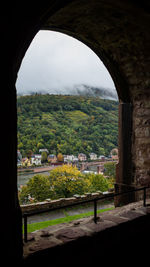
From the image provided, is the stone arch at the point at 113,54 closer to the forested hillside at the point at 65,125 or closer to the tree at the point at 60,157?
the forested hillside at the point at 65,125

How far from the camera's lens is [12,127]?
1966mm

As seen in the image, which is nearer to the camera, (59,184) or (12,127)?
(12,127)

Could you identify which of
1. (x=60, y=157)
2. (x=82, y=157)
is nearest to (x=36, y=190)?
(x=60, y=157)

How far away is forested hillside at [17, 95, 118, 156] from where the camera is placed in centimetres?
2962

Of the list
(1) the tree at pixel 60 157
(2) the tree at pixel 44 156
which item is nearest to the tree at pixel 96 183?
(1) the tree at pixel 60 157

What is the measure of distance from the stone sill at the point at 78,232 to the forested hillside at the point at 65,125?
79.2ft

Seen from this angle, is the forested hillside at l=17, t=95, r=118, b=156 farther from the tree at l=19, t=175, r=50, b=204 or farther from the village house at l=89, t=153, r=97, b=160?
the tree at l=19, t=175, r=50, b=204

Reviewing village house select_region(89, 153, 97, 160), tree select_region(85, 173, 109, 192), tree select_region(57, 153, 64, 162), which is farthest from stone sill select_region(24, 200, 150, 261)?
village house select_region(89, 153, 97, 160)

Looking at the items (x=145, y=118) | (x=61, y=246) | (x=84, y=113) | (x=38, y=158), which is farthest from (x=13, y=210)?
(x=84, y=113)

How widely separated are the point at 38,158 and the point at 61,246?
1036 inches

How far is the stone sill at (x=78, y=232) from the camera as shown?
2260 millimetres

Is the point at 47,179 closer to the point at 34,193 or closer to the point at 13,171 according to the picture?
the point at 34,193

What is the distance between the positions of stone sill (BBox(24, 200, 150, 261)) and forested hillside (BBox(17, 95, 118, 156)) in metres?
24.1

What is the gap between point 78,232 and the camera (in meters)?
2.60
